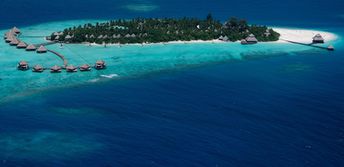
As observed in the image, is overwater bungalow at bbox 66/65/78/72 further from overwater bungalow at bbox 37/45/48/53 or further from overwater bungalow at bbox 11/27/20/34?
overwater bungalow at bbox 11/27/20/34

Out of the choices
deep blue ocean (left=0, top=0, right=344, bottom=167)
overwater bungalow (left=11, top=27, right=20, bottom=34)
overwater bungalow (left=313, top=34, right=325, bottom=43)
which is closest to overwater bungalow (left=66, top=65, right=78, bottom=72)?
deep blue ocean (left=0, top=0, right=344, bottom=167)

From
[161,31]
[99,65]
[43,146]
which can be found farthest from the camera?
[161,31]

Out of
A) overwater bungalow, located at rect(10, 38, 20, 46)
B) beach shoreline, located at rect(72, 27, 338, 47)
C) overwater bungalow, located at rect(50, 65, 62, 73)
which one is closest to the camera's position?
overwater bungalow, located at rect(50, 65, 62, 73)

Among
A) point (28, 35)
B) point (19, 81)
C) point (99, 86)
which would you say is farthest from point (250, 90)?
point (28, 35)

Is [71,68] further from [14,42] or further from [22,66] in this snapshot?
[14,42]

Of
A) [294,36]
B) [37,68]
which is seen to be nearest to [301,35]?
[294,36]

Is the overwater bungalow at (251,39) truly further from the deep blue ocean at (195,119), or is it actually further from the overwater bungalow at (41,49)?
the overwater bungalow at (41,49)

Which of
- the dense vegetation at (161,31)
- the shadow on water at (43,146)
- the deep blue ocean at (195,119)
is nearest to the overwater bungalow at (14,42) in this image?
the dense vegetation at (161,31)
